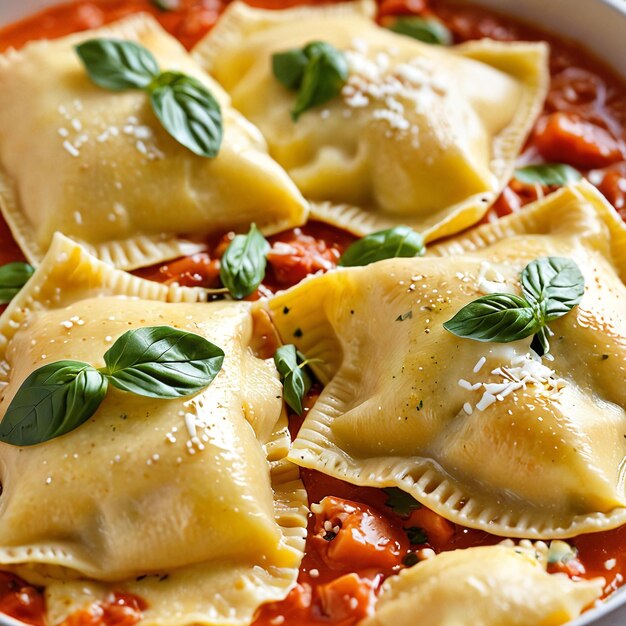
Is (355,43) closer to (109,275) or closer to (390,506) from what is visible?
(109,275)

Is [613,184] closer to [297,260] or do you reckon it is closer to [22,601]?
[297,260]

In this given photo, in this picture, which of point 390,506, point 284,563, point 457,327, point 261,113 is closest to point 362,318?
point 457,327

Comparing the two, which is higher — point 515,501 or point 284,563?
point 515,501

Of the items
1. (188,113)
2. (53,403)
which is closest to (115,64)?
(188,113)

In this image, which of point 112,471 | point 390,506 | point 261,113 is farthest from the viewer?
point 261,113

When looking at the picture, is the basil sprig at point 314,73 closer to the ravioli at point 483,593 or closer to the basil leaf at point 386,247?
the basil leaf at point 386,247

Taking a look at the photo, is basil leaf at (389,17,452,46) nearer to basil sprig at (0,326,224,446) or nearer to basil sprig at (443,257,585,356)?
basil sprig at (443,257,585,356)

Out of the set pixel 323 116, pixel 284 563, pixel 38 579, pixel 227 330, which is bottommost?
pixel 38 579
